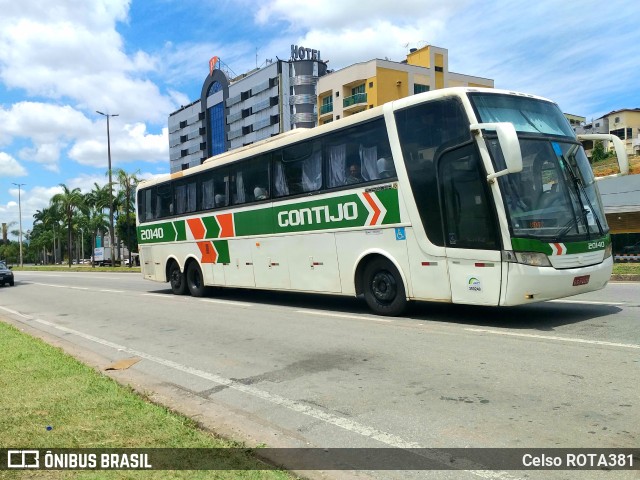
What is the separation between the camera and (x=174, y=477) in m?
3.48

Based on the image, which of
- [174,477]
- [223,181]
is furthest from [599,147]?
[174,477]

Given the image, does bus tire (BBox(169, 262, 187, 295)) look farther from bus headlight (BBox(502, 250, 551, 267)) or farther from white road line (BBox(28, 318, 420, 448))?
bus headlight (BBox(502, 250, 551, 267))

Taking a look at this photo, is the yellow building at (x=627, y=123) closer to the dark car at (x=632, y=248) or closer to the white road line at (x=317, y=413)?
→ the dark car at (x=632, y=248)

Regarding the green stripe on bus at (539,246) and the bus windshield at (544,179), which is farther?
the bus windshield at (544,179)

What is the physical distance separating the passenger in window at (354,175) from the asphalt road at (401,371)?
2511 millimetres

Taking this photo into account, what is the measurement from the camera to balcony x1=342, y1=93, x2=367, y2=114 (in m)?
61.6

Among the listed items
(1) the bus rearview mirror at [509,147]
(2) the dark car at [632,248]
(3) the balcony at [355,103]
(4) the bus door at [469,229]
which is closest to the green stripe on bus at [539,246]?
(4) the bus door at [469,229]

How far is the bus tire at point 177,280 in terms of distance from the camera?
1609 centimetres

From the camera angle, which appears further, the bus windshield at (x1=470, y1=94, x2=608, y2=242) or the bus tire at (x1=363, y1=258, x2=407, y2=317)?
the bus tire at (x1=363, y1=258, x2=407, y2=317)

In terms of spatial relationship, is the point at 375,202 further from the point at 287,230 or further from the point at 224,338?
the point at 224,338

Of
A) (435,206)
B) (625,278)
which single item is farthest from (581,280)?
(625,278)

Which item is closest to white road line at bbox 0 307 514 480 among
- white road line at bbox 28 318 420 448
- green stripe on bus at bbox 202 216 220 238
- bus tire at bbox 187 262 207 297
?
white road line at bbox 28 318 420 448

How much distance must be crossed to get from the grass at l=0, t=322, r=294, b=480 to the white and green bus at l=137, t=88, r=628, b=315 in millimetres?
5083

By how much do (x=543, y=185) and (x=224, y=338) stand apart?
5.46m
